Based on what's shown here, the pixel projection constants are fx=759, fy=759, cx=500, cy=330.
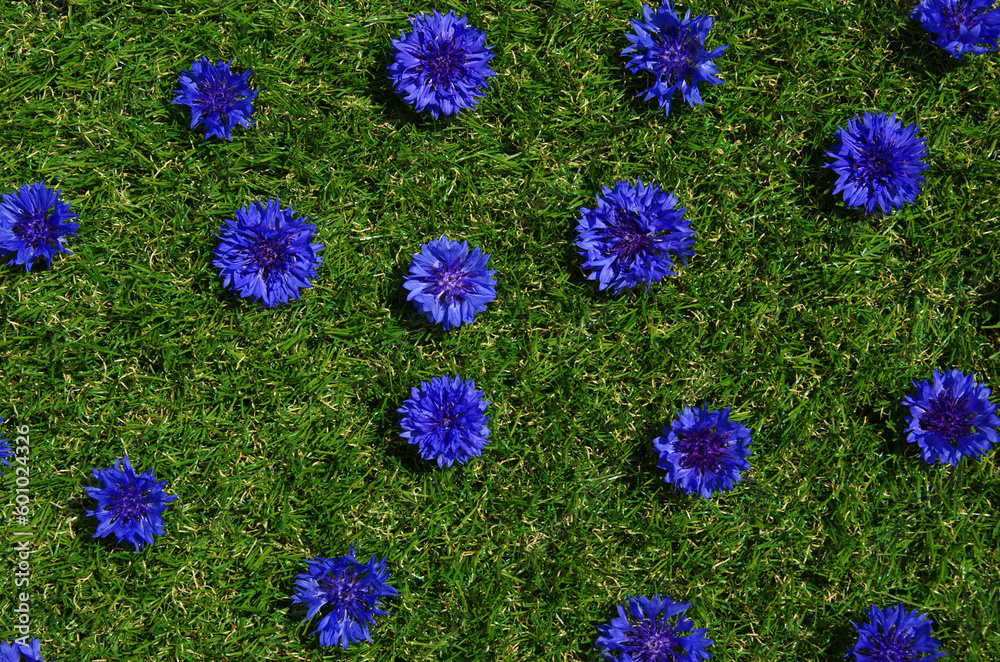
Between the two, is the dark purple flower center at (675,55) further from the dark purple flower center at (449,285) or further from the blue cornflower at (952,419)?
the blue cornflower at (952,419)

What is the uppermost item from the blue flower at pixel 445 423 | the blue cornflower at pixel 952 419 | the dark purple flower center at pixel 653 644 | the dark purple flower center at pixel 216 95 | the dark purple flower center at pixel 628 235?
the dark purple flower center at pixel 216 95

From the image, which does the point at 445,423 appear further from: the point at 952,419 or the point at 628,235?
the point at 952,419

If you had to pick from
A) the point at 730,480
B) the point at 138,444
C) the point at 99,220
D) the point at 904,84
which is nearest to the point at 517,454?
the point at 730,480

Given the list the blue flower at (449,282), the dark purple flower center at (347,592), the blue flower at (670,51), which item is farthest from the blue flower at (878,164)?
the dark purple flower center at (347,592)

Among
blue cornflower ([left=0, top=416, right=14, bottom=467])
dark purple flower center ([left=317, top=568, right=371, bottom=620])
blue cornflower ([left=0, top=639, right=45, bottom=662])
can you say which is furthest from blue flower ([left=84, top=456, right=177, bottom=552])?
dark purple flower center ([left=317, top=568, right=371, bottom=620])

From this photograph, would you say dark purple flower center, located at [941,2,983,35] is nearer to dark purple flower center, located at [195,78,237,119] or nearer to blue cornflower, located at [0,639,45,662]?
dark purple flower center, located at [195,78,237,119]

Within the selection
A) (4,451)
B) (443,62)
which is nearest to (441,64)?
(443,62)
